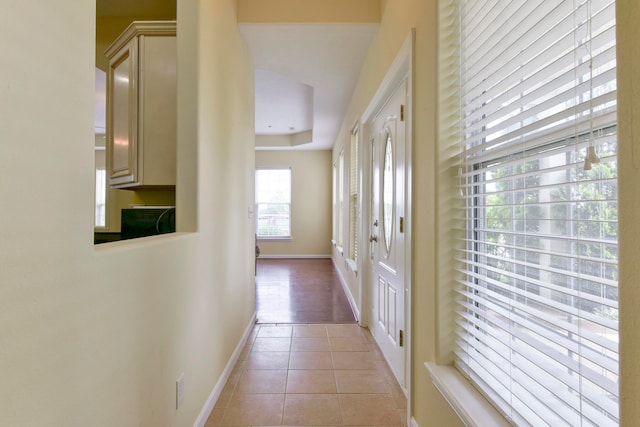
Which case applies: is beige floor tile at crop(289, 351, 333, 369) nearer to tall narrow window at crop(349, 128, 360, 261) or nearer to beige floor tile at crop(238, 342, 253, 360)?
beige floor tile at crop(238, 342, 253, 360)

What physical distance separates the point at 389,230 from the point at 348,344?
1089 mm

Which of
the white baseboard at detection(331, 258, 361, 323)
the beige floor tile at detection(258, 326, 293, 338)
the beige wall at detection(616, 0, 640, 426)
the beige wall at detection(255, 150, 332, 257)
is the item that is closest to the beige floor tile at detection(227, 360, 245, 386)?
the beige floor tile at detection(258, 326, 293, 338)

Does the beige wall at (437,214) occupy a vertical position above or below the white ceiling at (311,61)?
below

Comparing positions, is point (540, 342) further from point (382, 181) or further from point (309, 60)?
point (309, 60)

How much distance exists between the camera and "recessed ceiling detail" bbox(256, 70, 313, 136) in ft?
13.6

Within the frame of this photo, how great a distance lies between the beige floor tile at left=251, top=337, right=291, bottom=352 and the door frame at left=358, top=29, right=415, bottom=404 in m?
0.84

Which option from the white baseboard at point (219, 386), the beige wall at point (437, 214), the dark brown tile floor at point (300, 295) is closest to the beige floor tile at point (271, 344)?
the white baseboard at point (219, 386)

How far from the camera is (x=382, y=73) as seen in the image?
2.32 metres

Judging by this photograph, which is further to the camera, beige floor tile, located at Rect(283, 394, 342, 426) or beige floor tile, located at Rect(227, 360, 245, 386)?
beige floor tile, located at Rect(227, 360, 245, 386)

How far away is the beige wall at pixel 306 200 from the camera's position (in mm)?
7578

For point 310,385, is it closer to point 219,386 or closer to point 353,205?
point 219,386

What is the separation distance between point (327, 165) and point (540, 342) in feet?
22.8

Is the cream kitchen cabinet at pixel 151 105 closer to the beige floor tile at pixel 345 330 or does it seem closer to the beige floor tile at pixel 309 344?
the beige floor tile at pixel 309 344

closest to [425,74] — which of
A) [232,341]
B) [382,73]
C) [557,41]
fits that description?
[557,41]
